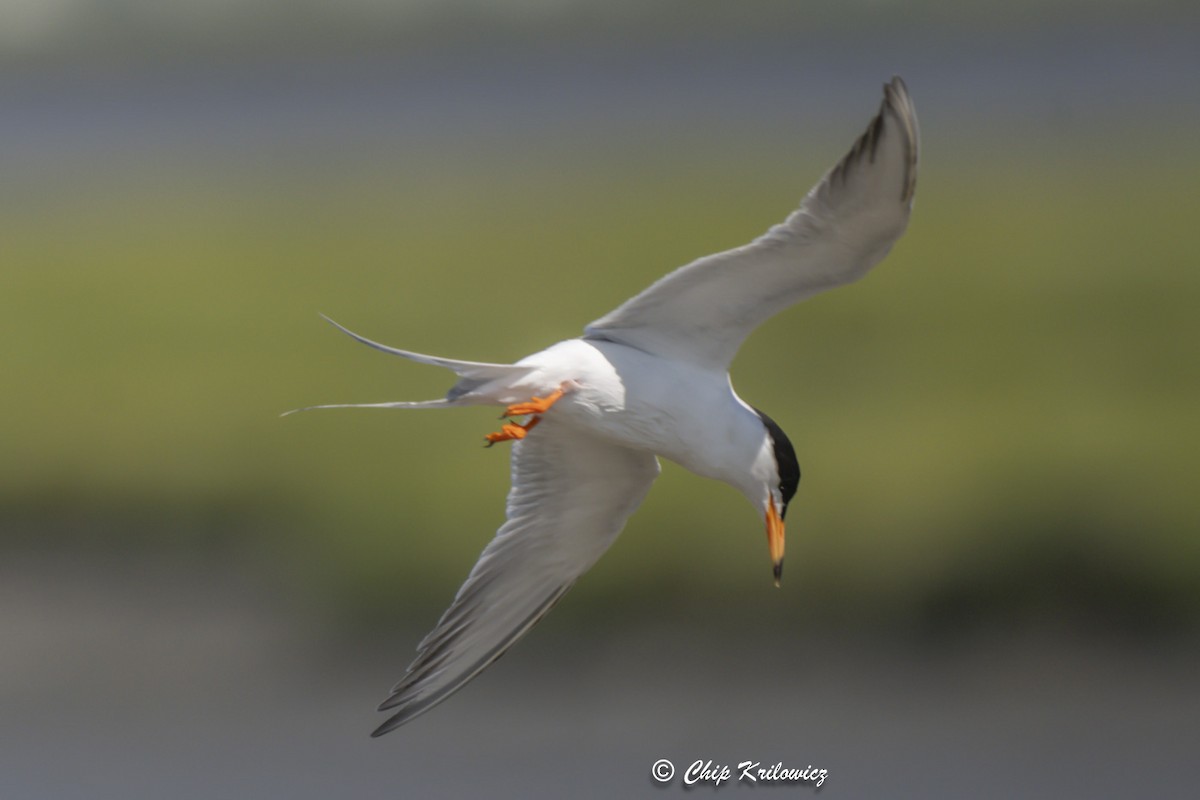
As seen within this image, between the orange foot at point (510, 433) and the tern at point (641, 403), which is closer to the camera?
the tern at point (641, 403)

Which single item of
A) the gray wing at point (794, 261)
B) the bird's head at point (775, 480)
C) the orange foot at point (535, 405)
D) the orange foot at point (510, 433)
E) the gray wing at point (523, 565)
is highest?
the gray wing at point (794, 261)

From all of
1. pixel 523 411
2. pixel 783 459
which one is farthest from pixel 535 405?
pixel 783 459

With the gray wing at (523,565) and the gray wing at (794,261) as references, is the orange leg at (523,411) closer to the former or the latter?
the gray wing at (794,261)

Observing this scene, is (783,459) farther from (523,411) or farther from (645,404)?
(523,411)

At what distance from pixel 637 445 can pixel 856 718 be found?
6.06m

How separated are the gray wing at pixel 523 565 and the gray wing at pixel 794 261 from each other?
441 millimetres

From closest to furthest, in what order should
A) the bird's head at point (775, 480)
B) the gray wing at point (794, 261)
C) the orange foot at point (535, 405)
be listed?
1. the gray wing at point (794, 261)
2. the orange foot at point (535, 405)
3. the bird's head at point (775, 480)

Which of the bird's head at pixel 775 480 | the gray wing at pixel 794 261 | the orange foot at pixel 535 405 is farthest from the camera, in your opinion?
the bird's head at pixel 775 480

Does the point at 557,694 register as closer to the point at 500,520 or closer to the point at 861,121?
the point at 500,520

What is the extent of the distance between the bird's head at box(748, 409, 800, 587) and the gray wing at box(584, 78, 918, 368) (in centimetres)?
20

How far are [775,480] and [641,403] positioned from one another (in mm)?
358

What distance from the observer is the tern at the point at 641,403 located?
254 centimetres

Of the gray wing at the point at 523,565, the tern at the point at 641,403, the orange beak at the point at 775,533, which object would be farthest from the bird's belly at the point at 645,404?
the gray wing at the point at 523,565

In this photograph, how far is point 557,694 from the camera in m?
7.98
